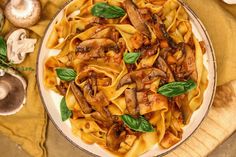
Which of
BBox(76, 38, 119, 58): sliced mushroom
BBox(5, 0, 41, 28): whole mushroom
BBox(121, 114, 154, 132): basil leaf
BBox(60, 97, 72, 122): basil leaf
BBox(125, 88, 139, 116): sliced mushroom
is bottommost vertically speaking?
BBox(60, 97, 72, 122): basil leaf

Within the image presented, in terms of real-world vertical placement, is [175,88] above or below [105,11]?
below

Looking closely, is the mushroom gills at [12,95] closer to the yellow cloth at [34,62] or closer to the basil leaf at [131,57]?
the yellow cloth at [34,62]

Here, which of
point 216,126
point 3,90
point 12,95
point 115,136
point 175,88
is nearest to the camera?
point 175,88

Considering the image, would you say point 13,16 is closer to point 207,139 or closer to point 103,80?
point 103,80

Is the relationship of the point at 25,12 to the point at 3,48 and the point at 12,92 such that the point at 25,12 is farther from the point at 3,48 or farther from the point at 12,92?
the point at 12,92

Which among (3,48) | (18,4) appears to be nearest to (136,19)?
(18,4)

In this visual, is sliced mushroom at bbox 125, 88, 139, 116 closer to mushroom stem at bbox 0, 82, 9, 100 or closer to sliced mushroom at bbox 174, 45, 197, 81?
sliced mushroom at bbox 174, 45, 197, 81

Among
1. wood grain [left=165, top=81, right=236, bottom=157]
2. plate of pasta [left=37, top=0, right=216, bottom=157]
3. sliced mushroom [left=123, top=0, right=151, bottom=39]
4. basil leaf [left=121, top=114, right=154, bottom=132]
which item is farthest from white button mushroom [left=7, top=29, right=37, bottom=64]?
wood grain [left=165, top=81, right=236, bottom=157]
